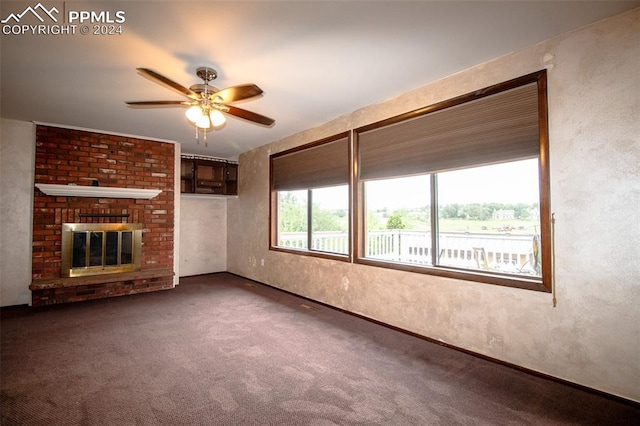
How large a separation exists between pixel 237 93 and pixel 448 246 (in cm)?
406

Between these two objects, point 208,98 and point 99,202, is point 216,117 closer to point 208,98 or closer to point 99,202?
point 208,98

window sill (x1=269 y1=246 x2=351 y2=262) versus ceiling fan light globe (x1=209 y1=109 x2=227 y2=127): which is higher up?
ceiling fan light globe (x1=209 y1=109 x2=227 y2=127)

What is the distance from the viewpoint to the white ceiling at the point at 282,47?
2.04 m

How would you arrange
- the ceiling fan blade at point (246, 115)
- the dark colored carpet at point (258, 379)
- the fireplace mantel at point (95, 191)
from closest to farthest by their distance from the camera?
the dark colored carpet at point (258, 379), the ceiling fan blade at point (246, 115), the fireplace mantel at point (95, 191)

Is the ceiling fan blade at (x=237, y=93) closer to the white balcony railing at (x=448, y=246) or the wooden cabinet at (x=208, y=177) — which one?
the white balcony railing at (x=448, y=246)

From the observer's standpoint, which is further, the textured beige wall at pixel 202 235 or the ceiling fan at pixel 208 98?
the textured beige wall at pixel 202 235

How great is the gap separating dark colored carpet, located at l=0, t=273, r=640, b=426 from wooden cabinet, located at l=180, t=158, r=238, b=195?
3.05m

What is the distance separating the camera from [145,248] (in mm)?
5277

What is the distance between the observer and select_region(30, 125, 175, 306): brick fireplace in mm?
4453

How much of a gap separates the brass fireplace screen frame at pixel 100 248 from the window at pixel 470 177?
3.81 m

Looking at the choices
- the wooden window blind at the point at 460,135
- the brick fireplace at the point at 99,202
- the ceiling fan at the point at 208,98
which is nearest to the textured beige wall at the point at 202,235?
the brick fireplace at the point at 99,202

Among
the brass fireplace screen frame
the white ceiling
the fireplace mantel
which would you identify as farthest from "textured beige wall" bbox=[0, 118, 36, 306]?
the white ceiling

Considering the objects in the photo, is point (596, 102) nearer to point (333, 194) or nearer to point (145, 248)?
Answer: point (333, 194)

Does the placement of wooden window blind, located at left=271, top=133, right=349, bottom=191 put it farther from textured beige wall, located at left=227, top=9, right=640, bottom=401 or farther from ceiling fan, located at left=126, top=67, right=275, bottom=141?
ceiling fan, located at left=126, top=67, right=275, bottom=141
